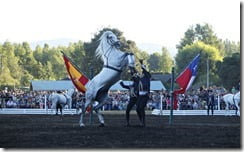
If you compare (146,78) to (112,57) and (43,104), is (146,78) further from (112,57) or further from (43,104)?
(43,104)

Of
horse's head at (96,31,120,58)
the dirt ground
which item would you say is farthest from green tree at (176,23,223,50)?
the dirt ground

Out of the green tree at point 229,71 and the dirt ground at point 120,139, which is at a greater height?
the green tree at point 229,71

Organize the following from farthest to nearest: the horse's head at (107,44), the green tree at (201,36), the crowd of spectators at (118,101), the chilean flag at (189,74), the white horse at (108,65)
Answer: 1. the green tree at (201,36)
2. the crowd of spectators at (118,101)
3. the chilean flag at (189,74)
4. the horse's head at (107,44)
5. the white horse at (108,65)

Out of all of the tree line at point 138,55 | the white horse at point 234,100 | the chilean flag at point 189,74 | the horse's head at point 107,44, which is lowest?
the white horse at point 234,100

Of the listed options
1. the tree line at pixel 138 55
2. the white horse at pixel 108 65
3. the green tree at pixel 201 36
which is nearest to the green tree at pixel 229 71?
the tree line at pixel 138 55

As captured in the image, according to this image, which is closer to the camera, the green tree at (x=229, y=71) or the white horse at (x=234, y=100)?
the white horse at (x=234, y=100)

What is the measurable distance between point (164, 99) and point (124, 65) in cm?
2755

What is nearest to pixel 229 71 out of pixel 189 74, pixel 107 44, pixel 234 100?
pixel 234 100

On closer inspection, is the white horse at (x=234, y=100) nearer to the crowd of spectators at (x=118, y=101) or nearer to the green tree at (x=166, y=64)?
the crowd of spectators at (x=118, y=101)

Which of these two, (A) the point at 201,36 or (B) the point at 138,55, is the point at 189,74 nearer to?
(B) the point at 138,55

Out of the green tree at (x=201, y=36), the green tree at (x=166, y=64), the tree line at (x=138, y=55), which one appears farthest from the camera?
the green tree at (x=166, y=64)

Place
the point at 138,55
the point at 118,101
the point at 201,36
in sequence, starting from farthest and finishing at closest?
the point at 201,36, the point at 138,55, the point at 118,101

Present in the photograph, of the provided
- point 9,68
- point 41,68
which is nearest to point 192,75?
point 9,68

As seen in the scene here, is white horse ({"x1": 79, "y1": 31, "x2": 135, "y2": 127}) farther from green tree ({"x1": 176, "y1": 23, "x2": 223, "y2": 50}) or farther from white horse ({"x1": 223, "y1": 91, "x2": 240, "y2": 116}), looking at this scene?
green tree ({"x1": 176, "y1": 23, "x2": 223, "y2": 50})
